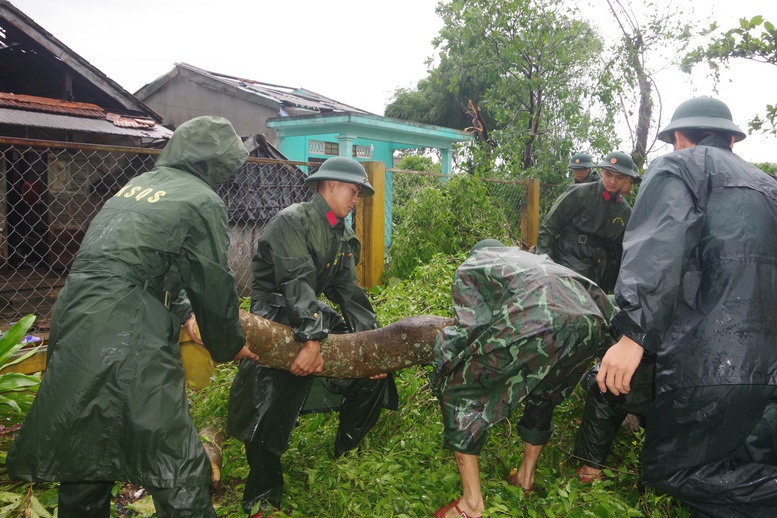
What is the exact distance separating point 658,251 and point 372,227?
3738 millimetres

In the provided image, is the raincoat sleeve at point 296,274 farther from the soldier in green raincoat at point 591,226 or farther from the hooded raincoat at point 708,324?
the soldier in green raincoat at point 591,226

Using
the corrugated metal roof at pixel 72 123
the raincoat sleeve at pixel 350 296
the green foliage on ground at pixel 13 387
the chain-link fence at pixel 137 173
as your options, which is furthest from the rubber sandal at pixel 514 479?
the corrugated metal roof at pixel 72 123

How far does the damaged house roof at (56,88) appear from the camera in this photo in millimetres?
7301

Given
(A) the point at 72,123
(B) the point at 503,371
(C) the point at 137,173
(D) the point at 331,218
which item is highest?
(A) the point at 72,123

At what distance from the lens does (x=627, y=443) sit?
347 cm

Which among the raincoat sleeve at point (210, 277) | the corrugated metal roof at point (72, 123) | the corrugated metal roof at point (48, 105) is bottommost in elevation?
the raincoat sleeve at point (210, 277)

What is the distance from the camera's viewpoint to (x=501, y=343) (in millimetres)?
2734

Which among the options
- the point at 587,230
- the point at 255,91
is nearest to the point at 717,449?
the point at 587,230

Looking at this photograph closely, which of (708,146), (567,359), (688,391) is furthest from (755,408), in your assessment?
(708,146)

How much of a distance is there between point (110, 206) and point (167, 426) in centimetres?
95

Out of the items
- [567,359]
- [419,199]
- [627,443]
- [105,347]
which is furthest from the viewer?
[419,199]

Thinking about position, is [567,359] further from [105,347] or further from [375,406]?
[105,347]

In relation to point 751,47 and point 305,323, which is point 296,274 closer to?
point 305,323

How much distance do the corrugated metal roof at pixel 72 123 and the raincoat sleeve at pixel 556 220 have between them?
440 centimetres
